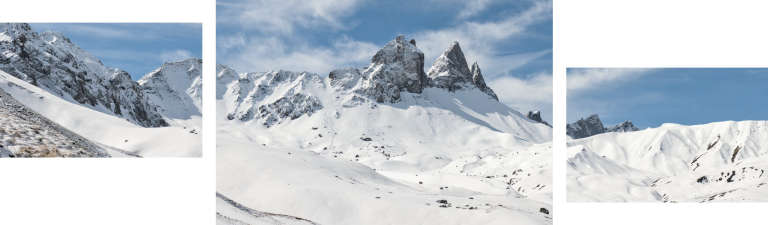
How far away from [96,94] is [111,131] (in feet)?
183

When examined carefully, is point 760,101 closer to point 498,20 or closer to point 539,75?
point 539,75

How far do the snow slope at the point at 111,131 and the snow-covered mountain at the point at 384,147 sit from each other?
157 cm

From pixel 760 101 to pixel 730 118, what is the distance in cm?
78

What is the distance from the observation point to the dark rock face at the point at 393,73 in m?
134

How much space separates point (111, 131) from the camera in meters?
20.3

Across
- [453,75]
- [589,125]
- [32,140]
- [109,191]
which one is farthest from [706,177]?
[453,75]

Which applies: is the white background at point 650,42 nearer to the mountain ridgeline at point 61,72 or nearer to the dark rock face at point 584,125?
the dark rock face at point 584,125

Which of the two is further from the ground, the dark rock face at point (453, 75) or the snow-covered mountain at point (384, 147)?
the dark rock face at point (453, 75)

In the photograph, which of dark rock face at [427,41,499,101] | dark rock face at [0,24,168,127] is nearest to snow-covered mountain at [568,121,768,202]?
dark rock face at [0,24,168,127]

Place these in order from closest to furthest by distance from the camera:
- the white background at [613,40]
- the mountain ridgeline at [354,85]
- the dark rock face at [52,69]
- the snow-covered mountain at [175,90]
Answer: the white background at [613,40] → the dark rock face at [52,69] → the mountain ridgeline at [354,85] → the snow-covered mountain at [175,90]

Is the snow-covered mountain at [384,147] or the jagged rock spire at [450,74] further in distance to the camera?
the jagged rock spire at [450,74]

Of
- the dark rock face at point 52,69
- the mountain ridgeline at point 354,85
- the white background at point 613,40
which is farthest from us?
the mountain ridgeline at point 354,85

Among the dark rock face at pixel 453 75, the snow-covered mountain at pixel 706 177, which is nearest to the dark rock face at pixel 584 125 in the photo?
the snow-covered mountain at pixel 706 177

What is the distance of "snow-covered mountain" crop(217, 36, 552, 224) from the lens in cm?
1402
